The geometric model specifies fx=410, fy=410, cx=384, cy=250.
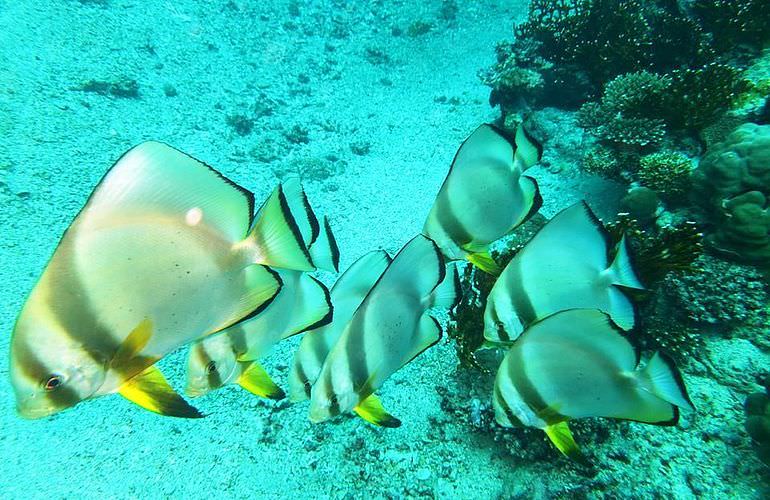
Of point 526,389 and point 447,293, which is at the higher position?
point 447,293

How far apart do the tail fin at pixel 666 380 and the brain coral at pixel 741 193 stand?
2.92 m

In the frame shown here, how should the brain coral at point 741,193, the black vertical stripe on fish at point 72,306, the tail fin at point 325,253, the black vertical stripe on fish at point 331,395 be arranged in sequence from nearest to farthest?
the black vertical stripe on fish at point 72,306, the black vertical stripe on fish at point 331,395, the tail fin at point 325,253, the brain coral at point 741,193

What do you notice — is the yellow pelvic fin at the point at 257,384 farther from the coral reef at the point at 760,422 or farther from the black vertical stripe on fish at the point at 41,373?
the coral reef at the point at 760,422

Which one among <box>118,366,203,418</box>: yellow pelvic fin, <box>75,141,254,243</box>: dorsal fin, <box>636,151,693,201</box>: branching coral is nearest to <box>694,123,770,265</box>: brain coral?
<box>636,151,693,201</box>: branching coral

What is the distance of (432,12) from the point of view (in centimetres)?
1305

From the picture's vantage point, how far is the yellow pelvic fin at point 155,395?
1276mm

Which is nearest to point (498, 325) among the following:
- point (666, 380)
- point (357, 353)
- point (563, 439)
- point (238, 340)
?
point (563, 439)

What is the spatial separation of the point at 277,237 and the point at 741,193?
15.7ft

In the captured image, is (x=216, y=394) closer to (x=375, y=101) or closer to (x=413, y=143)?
(x=413, y=143)

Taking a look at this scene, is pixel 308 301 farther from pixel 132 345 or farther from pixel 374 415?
pixel 374 415

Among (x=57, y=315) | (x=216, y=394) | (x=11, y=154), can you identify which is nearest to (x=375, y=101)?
(x=11, y=154)

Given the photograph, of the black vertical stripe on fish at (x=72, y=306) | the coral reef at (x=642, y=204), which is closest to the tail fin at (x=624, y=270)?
the black vertical stripe on fish at (x=72, y=306)

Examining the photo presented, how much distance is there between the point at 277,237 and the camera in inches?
49.8

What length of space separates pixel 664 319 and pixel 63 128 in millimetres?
9333
